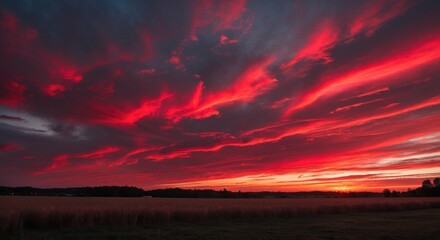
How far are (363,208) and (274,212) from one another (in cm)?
1958

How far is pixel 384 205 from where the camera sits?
5103 centimetres

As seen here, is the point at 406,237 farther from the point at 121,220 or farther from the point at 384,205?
the point at 384,205

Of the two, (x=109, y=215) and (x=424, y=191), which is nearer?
(x=109, y=215)

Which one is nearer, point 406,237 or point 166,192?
point 406,237

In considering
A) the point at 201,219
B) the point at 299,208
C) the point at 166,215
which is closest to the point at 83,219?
the point at 166,215

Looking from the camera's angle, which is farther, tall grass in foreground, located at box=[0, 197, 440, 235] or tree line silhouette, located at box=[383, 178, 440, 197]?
tree line silhouette, located at box=[383, 178, 440, 197]

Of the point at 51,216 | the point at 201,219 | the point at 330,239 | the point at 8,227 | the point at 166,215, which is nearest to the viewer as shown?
the point at 330,239

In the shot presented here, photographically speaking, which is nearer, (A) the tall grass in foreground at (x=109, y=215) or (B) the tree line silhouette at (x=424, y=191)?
(A) the tall grass in foreground at (x=109, y=215)

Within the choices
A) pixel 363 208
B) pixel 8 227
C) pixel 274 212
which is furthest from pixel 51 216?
pixel 363 208

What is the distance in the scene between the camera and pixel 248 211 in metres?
34.2

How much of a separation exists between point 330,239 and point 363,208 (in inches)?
1367

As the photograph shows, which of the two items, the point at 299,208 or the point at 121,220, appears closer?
the point at 121,220

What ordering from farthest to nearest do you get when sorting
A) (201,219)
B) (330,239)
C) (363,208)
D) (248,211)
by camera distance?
(363,208) → (248,211) → (201,219) → (330,239)

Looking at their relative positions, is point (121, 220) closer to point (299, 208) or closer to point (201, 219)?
point (201, 219)
